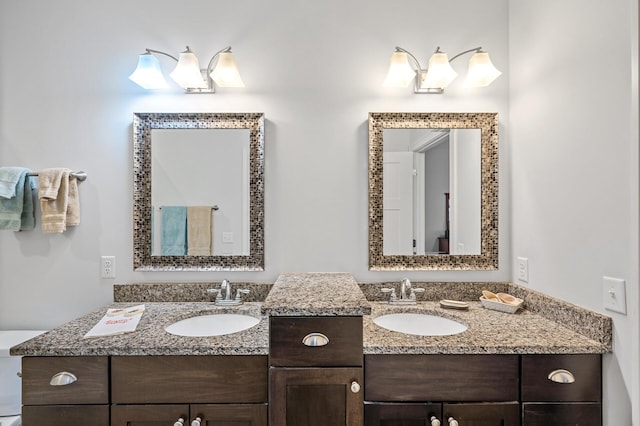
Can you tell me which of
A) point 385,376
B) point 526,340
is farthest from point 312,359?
point 526,340

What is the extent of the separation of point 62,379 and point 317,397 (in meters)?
0.89

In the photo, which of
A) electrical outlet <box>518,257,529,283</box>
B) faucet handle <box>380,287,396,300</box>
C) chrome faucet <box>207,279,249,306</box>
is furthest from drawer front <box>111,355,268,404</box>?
electrical outlet <box>518,257,529,283</box>

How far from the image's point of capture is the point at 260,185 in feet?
6.31

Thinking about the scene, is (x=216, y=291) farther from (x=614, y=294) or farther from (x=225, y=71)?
(x=614, y=294)

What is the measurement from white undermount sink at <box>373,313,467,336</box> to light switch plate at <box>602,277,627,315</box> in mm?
556

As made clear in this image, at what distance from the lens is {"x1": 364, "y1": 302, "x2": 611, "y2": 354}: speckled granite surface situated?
50.3 inches

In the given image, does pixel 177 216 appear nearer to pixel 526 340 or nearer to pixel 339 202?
pixel 339 202

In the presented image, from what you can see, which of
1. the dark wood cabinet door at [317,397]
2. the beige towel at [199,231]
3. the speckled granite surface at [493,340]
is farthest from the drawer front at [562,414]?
the beige towel at [199,231]

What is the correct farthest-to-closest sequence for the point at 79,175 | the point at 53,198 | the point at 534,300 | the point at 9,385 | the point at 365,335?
the point at 79,175 → the point at 53,198 → the point at 534,300 → the point at 9,385 → the point at 365,335

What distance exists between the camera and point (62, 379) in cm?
129

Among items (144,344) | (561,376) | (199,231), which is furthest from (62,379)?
(561,376)

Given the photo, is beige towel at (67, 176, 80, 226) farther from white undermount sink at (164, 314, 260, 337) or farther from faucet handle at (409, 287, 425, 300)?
faucet handle at (409, 287, 425, 300)

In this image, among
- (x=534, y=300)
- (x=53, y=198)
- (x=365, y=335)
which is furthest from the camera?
(x=53, y=198)

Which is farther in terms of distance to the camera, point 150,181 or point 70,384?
point 150,181
